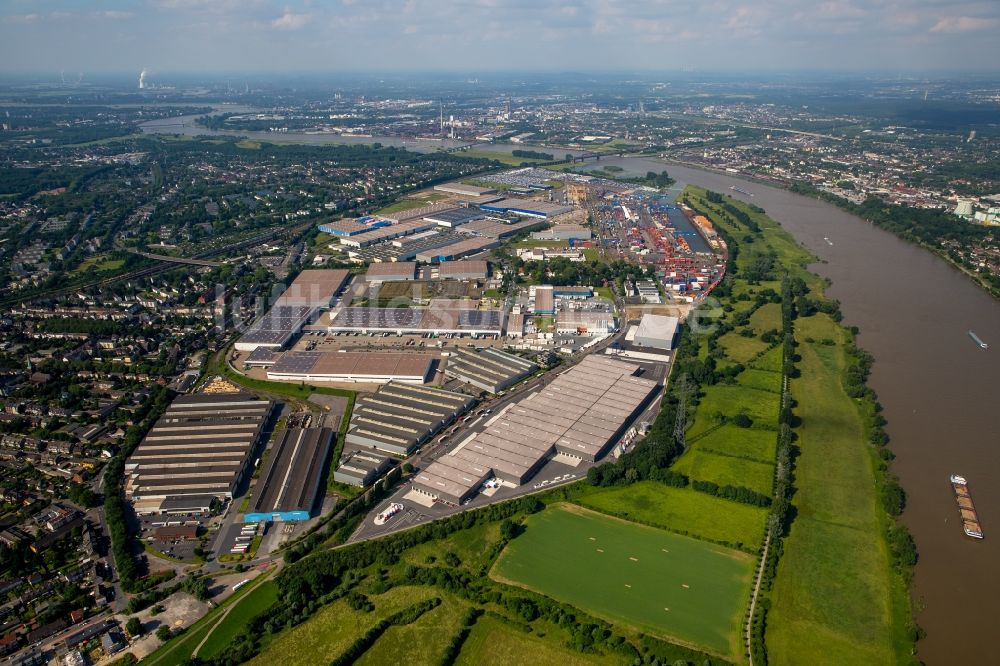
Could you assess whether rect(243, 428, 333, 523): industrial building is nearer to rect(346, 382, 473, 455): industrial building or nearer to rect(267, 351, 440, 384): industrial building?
rect(346, 382, 473, 455): industrial building

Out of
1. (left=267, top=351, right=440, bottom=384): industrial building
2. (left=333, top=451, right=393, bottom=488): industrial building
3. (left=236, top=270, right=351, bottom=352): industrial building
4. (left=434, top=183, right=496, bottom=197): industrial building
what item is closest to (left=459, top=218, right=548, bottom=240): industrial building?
(left=434, top=183, right=496, bottom=197): industrial building

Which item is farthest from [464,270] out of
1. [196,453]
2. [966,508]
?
[966,508]

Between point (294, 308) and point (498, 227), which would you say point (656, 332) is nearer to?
point (294, 308)

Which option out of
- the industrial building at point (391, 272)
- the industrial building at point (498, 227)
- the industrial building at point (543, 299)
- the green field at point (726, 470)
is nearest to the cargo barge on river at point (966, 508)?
the green field at point (726, 470)

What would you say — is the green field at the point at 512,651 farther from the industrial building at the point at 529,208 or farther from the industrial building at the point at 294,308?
the industrial building at the point at 529,208

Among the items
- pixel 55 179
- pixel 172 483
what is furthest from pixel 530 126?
pixel 172 483
